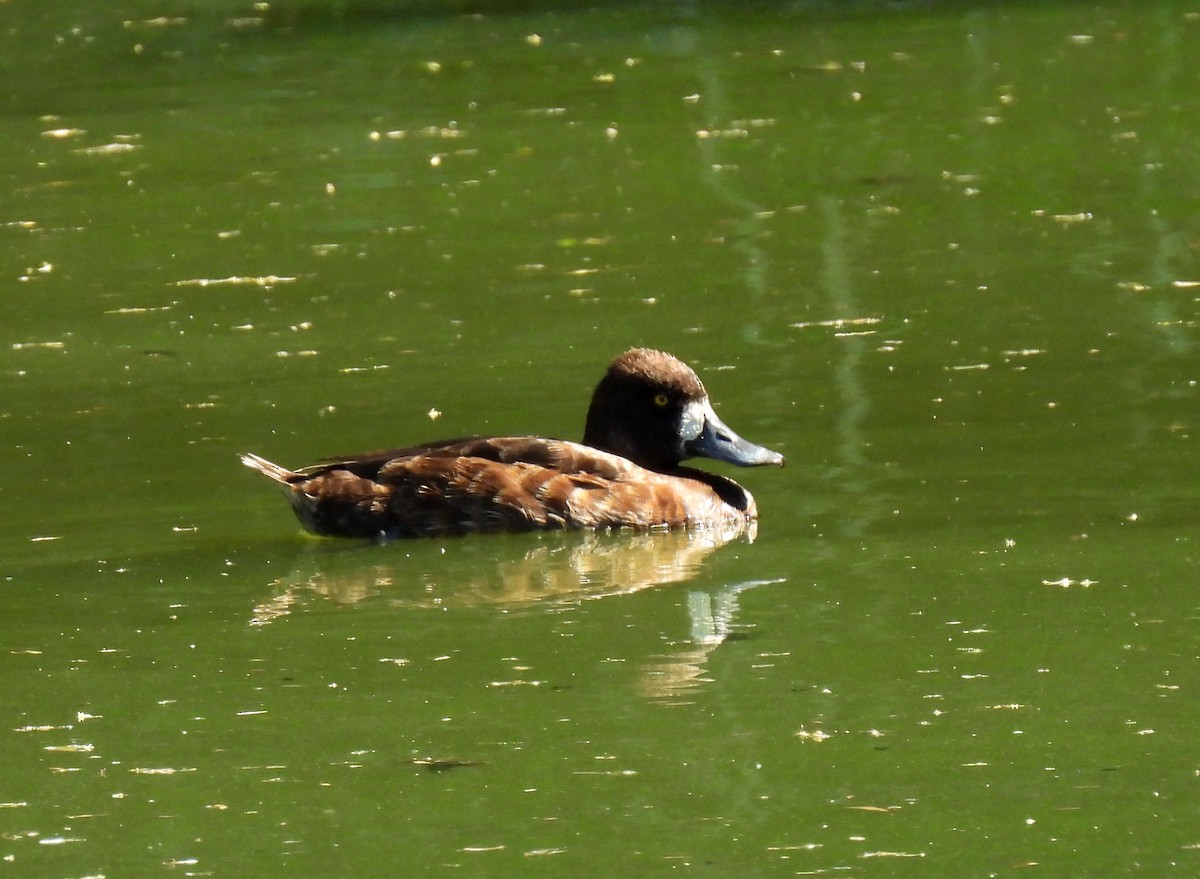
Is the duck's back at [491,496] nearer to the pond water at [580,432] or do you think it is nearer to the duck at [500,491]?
the duck at [500,491]

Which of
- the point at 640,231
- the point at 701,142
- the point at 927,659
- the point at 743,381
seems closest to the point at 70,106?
the point at 701,142

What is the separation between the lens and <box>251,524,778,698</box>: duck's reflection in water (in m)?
7.09

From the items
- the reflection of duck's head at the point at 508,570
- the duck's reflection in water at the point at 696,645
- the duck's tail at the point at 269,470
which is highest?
the duck's tail at the point at 269,470

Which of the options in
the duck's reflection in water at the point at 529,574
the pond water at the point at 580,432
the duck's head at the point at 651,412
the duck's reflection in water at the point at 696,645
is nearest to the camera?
the pond water at the point at 580,432

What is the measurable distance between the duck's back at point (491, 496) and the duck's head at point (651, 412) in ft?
1.34

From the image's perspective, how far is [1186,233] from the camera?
12.5 meters

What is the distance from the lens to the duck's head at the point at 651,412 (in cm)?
884

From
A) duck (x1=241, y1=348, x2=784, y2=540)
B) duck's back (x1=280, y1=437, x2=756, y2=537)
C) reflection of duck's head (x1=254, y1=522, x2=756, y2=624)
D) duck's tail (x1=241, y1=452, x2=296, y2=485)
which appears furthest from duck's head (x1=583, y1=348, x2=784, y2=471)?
duck's tail (x1=241, y1=452, x2=296, y2=485)

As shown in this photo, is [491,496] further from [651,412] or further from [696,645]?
[696,645]

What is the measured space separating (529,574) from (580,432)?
1.97 meters

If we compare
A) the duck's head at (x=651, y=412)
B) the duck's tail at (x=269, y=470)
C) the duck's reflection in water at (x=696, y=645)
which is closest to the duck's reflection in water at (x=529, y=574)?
the duck's reflection in water at (x=696, y=645)

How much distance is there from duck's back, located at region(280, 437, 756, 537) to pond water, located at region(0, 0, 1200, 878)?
0.34 feet

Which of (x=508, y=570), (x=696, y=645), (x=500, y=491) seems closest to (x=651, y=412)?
(x=500, y=491)

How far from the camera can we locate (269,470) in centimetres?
839
